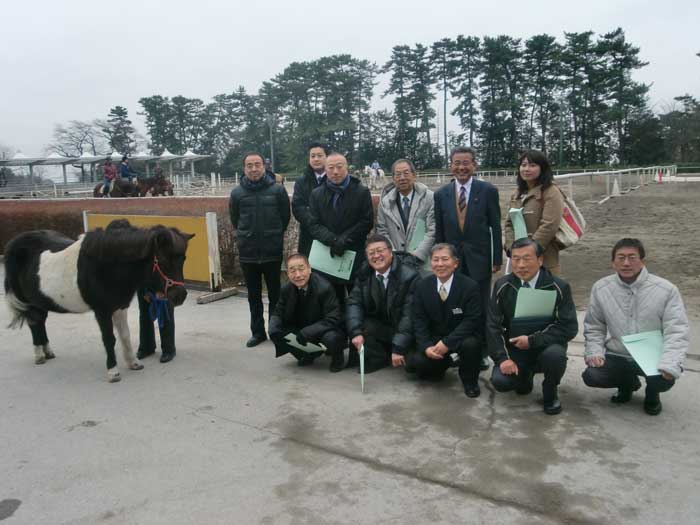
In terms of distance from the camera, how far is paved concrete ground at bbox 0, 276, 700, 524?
8.19 ft

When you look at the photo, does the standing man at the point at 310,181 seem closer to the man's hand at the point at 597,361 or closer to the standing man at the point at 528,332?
the standing man at the point at 528,332

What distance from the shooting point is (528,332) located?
11.9ft

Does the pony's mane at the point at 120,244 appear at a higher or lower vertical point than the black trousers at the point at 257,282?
higher

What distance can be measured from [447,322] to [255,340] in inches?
80.0

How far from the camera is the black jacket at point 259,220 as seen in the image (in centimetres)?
500

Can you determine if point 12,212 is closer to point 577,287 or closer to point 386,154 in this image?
point 577,287

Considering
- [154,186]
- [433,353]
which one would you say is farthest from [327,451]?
[154,186]

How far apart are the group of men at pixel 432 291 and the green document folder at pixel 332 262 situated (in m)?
0.04

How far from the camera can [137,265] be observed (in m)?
4.20

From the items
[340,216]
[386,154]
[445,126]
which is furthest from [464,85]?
[340,216]

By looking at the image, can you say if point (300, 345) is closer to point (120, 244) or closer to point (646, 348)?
point (120, 244)

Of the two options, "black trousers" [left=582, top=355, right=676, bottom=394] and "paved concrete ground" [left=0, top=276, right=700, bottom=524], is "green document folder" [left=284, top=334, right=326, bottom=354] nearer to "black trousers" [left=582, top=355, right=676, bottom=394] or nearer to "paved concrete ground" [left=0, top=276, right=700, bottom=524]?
"paved concrete ground" [left=0, top=276, right=700, bottom=524]

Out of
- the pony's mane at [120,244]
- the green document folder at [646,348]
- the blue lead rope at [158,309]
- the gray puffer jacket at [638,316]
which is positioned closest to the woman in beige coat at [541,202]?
the gray puffer jacket at [638,316]

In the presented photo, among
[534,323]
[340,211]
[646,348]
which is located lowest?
[646,348]
